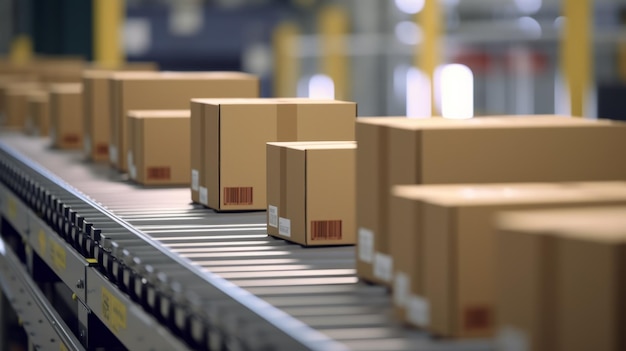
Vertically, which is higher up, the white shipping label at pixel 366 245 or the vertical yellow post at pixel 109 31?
the vertical yellow post at pixel 109 31

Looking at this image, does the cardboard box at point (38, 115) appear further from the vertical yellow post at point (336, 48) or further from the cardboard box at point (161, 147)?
the vertical yellow post at point (336, 48)

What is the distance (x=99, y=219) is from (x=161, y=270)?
0.92 metres

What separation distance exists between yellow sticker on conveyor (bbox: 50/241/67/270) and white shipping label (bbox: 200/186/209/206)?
506 millimetres

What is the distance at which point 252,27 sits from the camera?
2144cm

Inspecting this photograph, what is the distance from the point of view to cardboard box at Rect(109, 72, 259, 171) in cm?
472

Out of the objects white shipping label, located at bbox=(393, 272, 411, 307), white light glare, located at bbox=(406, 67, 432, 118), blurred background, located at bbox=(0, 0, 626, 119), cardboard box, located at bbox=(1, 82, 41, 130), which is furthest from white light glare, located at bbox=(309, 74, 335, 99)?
white shipping label, located at bbox=(393, 272, 411, 307)

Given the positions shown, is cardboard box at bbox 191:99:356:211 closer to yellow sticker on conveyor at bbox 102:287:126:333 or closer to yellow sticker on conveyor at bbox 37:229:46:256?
yellow sticker on conveyor at bbox 102:287:126:333

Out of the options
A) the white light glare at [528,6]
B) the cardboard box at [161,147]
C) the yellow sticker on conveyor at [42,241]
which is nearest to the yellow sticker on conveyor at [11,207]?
the yellow sticker on conveyor at [42,241]

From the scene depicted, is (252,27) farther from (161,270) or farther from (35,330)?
(161,270)

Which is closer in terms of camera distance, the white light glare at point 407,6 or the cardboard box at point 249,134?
the cardboard box at point 249,134

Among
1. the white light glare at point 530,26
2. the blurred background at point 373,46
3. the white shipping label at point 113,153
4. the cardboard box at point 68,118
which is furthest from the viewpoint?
the white light glare at point 530,26

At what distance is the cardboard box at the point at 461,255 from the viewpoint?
187 centimetres

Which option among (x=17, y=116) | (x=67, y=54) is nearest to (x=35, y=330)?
(x=17, y=116)

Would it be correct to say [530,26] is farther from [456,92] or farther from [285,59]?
[285,59]
